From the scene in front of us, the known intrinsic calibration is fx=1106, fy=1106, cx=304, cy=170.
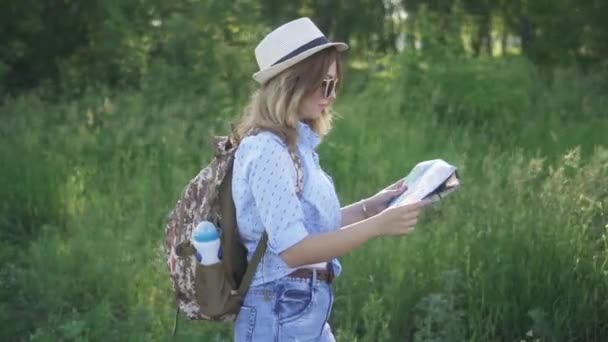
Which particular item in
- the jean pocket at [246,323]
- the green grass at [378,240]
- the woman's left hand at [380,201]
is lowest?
the green grass at [378,240]

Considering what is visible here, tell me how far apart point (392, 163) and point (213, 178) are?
5.10m

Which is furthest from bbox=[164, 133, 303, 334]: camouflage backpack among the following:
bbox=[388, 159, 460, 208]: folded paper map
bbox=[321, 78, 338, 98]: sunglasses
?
bbox=[388, 159, 460, 208]: folded paper map

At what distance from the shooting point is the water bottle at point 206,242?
3141 millimetres

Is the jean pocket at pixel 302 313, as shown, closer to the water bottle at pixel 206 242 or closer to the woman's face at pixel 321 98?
the water bottle at pixel 206 242

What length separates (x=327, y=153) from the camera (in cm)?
835

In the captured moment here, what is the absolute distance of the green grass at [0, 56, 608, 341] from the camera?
214 inches

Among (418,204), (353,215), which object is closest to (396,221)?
(418,204)

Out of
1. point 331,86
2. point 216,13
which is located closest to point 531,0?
point 216,13

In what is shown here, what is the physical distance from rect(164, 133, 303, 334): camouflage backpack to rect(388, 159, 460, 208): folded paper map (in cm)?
35

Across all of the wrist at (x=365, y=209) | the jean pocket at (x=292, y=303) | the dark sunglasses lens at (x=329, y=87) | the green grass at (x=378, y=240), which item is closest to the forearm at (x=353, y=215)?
the wrist at (x=365, y=209)

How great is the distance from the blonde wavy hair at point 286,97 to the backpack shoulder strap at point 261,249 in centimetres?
4

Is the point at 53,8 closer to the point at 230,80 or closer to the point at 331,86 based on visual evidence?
the point at 230,80

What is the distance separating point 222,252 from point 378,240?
10.1 ft

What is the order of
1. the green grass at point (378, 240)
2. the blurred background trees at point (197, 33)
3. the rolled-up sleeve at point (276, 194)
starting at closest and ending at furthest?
the rolled-up sleeve at point (276, 194), the green grass at point (378, 240), the blurred background trees at point (197, 33)
